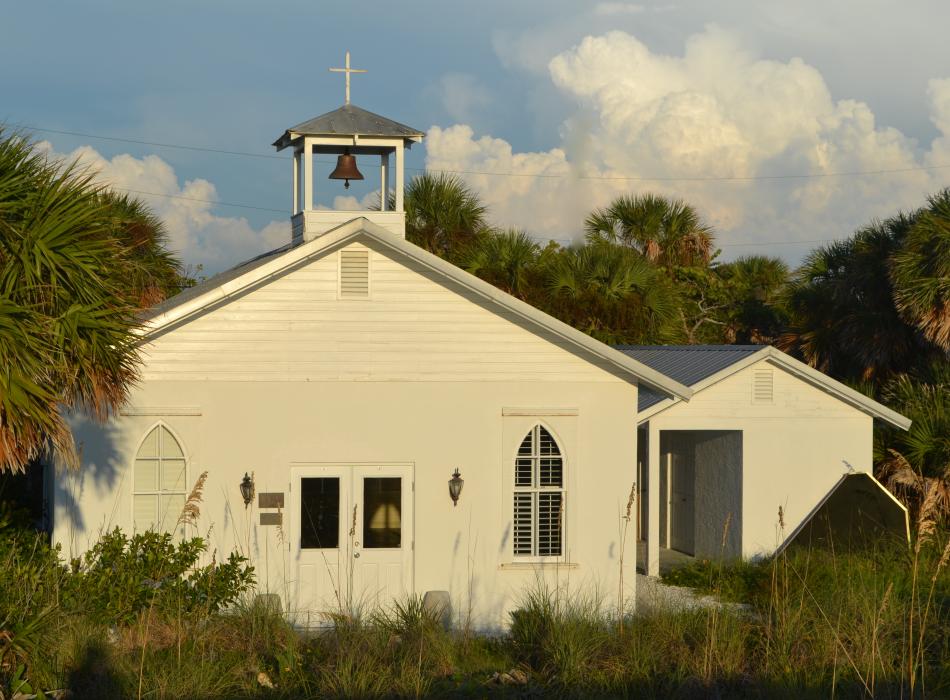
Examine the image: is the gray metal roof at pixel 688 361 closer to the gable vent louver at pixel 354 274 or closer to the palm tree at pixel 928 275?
the palm tree at pixel 928 275

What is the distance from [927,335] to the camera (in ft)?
72.5

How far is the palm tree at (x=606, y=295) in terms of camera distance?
91.5 ft

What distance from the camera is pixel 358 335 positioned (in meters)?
15.2

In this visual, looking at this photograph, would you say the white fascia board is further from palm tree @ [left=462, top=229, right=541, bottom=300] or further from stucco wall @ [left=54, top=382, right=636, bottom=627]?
palm tree @ [left=462, top=229, right=541, bottom=300]

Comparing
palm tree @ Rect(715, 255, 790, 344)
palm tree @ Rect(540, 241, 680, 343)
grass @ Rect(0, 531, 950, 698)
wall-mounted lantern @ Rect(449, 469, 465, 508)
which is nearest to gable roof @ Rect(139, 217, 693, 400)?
wall-mounted lantern @ Rect(449, 469, 465, 508)

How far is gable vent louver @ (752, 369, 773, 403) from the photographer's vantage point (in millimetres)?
20141

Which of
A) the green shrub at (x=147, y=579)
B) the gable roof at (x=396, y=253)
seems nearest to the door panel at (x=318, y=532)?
the green shrub at (x=147, y=579)

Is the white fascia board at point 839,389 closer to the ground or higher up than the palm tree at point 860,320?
closer to the ground

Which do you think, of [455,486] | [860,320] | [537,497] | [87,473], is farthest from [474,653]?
[860,320]

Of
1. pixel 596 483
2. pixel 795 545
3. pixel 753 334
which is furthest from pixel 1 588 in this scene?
pixel 753 334

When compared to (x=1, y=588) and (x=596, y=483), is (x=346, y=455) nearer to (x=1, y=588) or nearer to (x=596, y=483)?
(x=596, y=483)

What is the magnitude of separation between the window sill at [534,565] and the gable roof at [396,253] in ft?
8.19

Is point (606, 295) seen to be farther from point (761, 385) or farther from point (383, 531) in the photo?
point (383, 531)

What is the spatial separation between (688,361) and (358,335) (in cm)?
837
